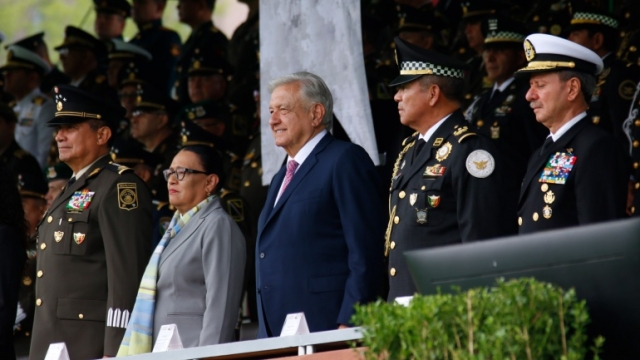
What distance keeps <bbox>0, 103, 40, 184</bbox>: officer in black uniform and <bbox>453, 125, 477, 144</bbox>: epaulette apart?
481 cm

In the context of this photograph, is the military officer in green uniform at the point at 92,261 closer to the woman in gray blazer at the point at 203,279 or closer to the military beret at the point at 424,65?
the woman in gray blazer at the point at 203,279

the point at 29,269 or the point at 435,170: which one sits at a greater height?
the point at 435,170

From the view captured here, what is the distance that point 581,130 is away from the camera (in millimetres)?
5324

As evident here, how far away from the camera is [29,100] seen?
38.1 feet

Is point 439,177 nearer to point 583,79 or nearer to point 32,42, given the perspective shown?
point 583,79

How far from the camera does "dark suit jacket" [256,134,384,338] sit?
5672 mm

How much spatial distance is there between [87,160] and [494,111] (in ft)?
8.20

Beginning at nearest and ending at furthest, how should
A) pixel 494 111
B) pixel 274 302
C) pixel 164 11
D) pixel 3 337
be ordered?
pixel 274 302 < pixel 3 337 < pixel 494 111 < pixel 164 11

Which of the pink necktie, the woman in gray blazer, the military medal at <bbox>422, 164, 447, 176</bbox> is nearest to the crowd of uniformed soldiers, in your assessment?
the military medal at <bbox>422, 164, 447, 176</bbox>

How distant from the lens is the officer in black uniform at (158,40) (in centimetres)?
1153

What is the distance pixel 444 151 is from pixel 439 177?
14 centimetres

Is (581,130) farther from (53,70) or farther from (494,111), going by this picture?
(53,70)

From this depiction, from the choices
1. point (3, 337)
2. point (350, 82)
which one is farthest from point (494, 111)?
point (3, 337)

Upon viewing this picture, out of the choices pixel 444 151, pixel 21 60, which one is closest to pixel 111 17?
pixel 21 60
